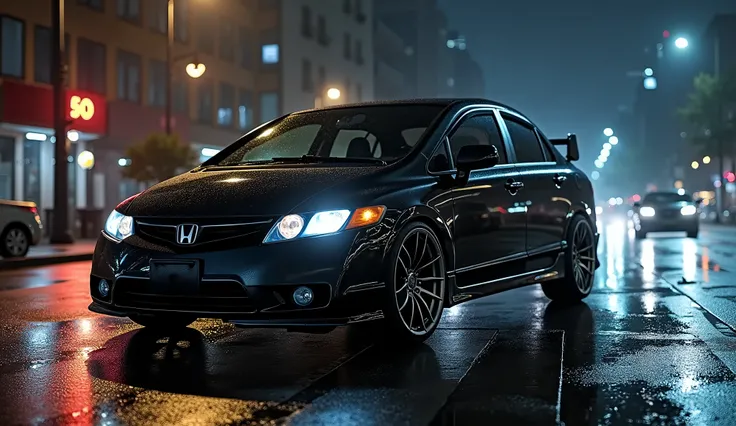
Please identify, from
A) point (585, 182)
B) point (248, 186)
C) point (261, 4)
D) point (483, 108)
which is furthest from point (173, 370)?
point (261, 4)

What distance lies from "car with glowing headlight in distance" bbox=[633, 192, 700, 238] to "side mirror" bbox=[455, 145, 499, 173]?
902 inches

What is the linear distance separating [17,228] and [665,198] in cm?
1943

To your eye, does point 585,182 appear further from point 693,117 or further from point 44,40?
point 693,117

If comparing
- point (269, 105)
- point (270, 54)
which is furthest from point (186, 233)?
point (270, 54)

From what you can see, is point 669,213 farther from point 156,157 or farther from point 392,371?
point 392,371

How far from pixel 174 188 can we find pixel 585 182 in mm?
4662

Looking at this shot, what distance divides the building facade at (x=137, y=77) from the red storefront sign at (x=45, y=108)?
0.03m

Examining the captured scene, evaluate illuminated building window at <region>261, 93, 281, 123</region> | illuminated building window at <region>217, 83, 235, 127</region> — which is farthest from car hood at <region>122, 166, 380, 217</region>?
illuminated building window at <region>261, 93, 281, 123</region>

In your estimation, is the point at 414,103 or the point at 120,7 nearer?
the point at 414,103

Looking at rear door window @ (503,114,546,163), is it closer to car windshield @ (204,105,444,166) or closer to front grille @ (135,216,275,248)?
car windshield @ (204,105,444,166)

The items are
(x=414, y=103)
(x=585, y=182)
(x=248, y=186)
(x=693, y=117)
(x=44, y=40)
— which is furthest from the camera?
(x=693, y=117)

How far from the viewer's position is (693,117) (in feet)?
211

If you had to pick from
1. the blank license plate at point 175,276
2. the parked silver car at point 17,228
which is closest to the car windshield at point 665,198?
the parked silver car at point 17,228

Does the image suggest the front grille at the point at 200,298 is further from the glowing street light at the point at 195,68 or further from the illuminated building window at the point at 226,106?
the illuminated building window at the point at 226,106
